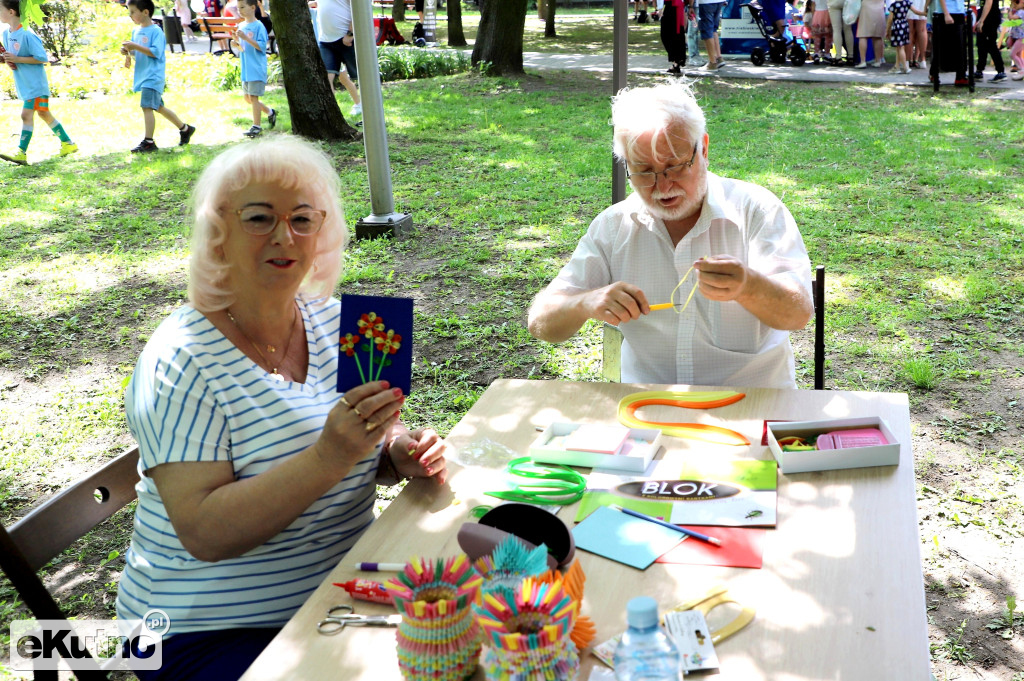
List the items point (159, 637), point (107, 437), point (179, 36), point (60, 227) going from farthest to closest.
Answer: point (179, 36)
point (60, 227)
point (107, 437)
point (159, 637)

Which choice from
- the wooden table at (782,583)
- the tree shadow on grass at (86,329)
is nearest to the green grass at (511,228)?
the tree shadow on grass at (86,329)

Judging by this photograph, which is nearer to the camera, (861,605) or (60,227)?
(861,605)

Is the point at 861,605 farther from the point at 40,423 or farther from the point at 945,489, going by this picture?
the point at 40,423

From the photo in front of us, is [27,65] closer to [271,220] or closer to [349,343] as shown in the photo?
[271,220]

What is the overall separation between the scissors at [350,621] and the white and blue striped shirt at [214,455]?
41 cm

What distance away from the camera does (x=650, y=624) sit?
1031 millimetres

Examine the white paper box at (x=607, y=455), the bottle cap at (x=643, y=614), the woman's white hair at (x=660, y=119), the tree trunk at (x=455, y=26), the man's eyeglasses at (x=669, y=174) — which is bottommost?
the white paper box at (x=607, y=455)

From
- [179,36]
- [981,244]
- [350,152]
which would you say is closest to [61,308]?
[350,152]

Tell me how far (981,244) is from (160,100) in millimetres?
8040

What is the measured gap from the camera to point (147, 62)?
936 centimetres

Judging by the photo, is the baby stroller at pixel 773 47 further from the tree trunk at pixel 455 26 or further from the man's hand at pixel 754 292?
the man's hand at pixel 754 292

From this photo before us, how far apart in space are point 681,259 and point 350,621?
1588 mm

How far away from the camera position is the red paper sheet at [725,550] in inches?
60.1

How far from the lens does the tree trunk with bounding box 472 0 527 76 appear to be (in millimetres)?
12570
